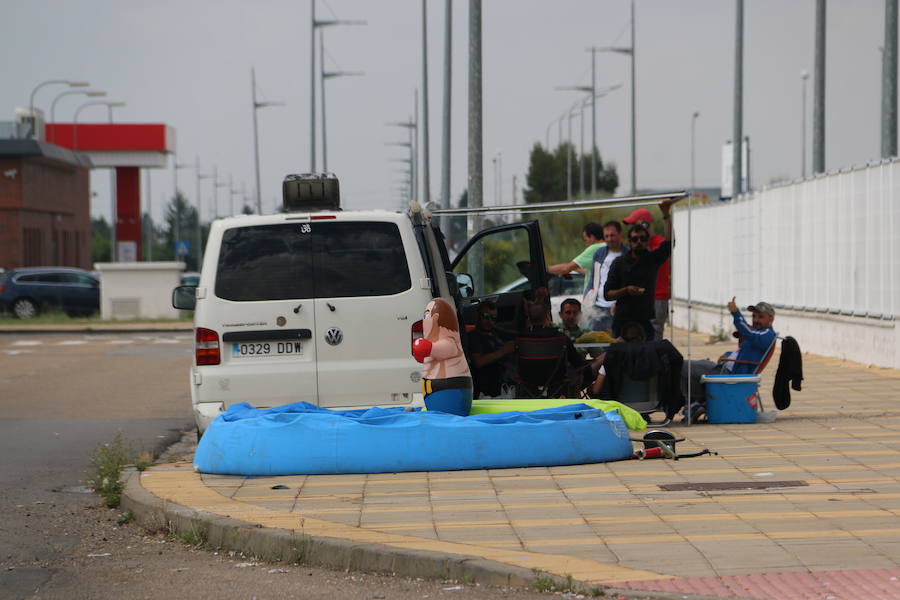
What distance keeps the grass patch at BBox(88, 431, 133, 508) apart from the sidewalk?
19 cm

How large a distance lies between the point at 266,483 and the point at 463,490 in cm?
139

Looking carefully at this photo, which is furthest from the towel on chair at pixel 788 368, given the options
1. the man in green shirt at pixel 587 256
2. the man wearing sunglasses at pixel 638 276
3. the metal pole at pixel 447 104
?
the metal pole at pixel 447 104

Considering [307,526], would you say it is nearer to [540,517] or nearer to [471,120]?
[540,517]

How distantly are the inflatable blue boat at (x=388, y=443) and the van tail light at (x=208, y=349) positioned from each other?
0.71 meters

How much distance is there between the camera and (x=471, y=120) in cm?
2212

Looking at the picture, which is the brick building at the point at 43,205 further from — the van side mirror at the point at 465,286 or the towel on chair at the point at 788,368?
the towel on chair at the point at 788,368

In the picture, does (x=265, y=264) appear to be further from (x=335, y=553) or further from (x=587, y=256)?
(x=587, y=256)

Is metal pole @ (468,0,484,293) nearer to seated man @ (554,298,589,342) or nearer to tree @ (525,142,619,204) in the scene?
seated man @ (554,298,589,342)

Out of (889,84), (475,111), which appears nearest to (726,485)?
(475,111)

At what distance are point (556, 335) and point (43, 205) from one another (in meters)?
58.0

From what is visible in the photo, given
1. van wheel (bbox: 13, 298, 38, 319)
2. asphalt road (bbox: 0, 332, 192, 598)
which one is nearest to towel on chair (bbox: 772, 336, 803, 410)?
asphalt road (bbox: 0, 332, 192, 598)

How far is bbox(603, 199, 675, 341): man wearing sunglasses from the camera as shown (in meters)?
13.2

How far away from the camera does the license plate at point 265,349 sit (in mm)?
10945

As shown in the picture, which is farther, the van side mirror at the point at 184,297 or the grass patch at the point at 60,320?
the grass patch at the point at 60,320
